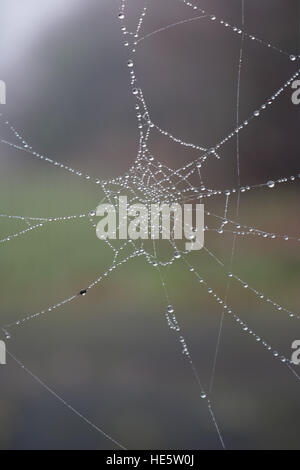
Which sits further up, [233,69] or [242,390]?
[233,69]

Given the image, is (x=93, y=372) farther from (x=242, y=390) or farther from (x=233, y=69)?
(x=233, y=69)

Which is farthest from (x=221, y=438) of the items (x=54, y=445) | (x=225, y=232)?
(x=225, y=232)
